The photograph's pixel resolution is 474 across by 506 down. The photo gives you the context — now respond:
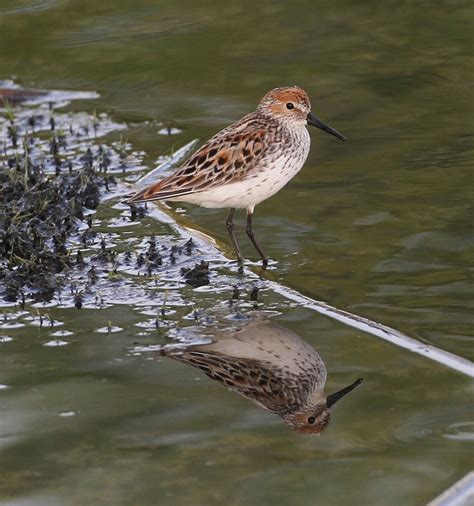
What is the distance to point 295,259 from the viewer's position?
876 cm

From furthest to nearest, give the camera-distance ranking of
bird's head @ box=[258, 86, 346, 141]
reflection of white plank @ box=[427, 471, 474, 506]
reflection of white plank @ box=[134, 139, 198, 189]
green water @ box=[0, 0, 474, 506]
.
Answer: reflection of white plank @ box=[134, 139, 198, 189], bird's head @ box=[258, 86, 346, 141], green water @ box=[0, 0, 474, 506], reflection of white plank @ box=[427, 471, 474, 506]

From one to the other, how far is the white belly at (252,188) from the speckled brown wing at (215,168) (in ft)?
0.17

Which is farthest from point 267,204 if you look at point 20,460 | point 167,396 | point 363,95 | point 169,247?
point 20,460

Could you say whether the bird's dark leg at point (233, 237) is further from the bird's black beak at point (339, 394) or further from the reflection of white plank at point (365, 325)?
the bird's black beak at point (339, 394)

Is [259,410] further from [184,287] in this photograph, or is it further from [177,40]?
[177,40]

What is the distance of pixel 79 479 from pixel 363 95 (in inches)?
294

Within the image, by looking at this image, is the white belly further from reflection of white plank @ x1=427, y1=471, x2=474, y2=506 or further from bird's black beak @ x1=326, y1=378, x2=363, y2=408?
reflection of white plank @ x1=427, y1=471, x2=474, y2=506

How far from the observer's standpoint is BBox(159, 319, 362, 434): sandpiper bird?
6.41 metres

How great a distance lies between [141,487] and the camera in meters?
5.68

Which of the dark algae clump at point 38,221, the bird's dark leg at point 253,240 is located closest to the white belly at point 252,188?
the bird's dark leg at point 253,240

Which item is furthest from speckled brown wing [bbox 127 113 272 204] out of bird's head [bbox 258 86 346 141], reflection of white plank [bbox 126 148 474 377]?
reflection of white plank [bbox 126 148 474 377]

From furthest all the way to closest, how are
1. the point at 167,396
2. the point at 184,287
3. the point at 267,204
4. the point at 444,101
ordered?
the point at 444,101 → the point at 267,204 → the point at 184,287 → the point at 167,396

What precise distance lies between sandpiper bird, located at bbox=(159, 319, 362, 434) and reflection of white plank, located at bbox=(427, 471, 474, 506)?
0.86 metres

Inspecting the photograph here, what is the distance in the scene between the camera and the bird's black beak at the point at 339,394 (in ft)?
21.1
